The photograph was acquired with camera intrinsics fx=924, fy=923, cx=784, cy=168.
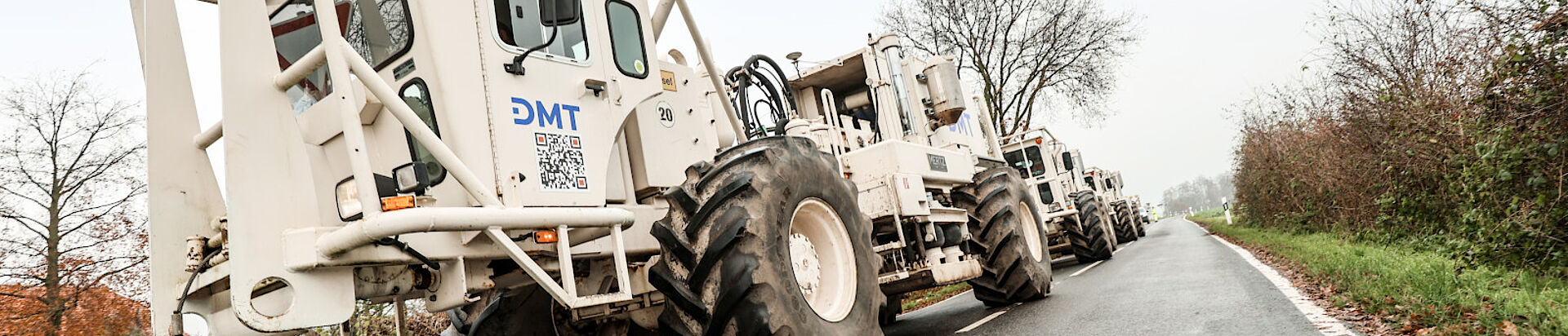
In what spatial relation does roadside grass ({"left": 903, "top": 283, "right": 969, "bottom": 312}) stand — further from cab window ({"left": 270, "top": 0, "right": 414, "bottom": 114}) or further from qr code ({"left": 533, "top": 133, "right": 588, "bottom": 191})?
cab window ({"left": 270, "top": 0, "right": 414, "bottom": 114})

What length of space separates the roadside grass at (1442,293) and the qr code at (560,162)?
4.66 metres

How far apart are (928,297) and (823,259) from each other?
718 centimetres

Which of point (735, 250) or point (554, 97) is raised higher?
point (554, 97)

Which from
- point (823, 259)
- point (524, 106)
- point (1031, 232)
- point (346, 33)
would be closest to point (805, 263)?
point (823, 259)

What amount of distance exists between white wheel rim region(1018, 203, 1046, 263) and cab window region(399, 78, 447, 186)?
22.8ft

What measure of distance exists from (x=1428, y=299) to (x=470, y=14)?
6.14m

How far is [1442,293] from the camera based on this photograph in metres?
6.24

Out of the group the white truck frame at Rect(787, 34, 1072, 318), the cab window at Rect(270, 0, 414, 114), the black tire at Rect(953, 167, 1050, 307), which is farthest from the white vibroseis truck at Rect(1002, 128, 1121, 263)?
the cab window at Rect(270, 0, 414, 114)

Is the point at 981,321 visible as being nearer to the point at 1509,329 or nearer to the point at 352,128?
the point at 1509,329

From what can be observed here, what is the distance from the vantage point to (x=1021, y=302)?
927 cm

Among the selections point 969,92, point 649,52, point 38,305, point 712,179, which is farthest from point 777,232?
point 38,305

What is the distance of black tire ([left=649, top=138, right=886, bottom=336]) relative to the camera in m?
4.09

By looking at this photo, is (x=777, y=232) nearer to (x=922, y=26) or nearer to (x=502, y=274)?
(x=502, y=274)

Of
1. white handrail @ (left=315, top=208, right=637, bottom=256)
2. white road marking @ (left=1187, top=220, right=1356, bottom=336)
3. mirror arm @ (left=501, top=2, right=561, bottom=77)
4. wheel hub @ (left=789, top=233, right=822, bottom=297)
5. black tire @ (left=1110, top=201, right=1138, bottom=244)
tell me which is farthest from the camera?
black tire @ (left=1110, top=201, right=1138, bottom=244)
